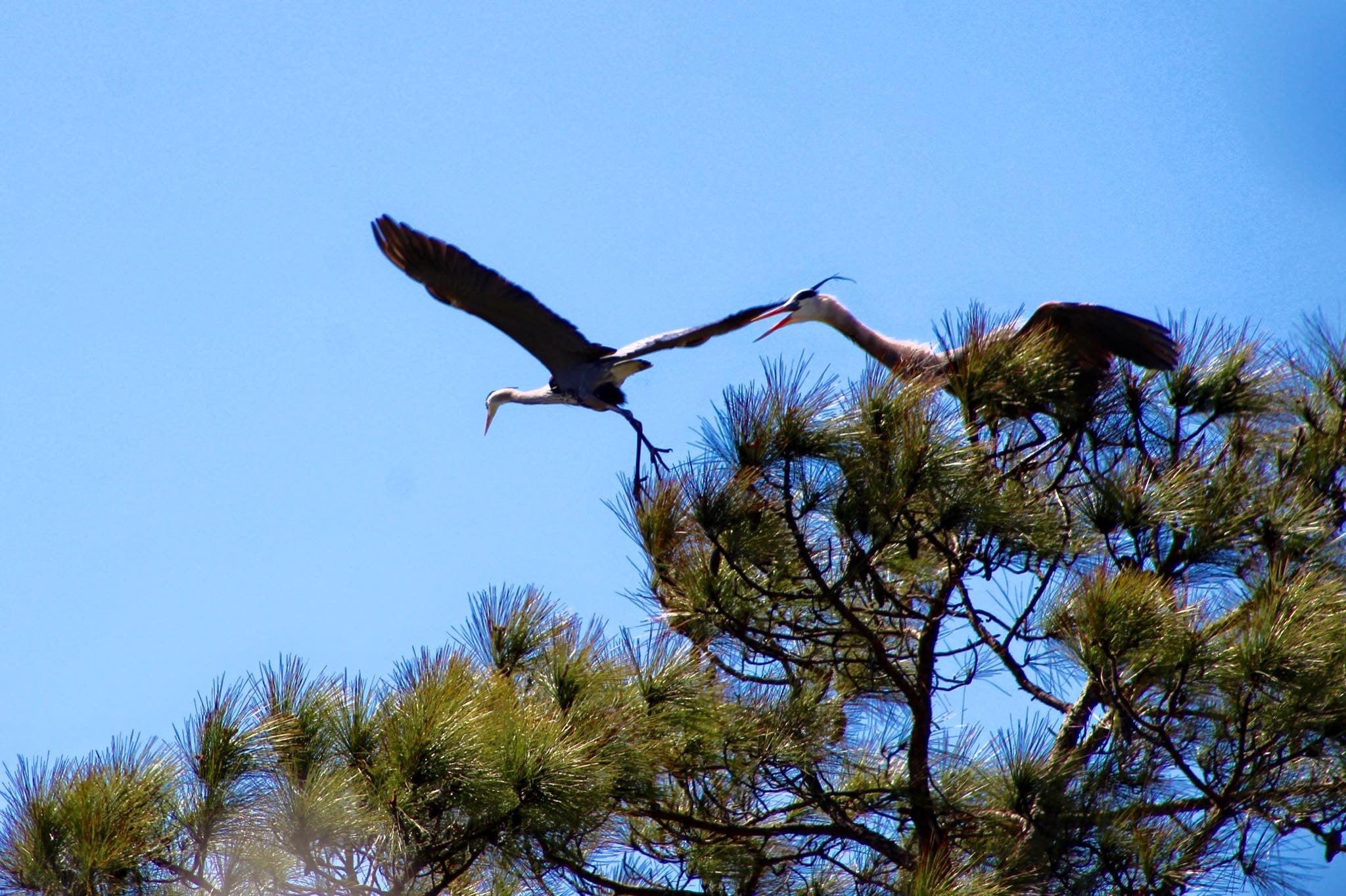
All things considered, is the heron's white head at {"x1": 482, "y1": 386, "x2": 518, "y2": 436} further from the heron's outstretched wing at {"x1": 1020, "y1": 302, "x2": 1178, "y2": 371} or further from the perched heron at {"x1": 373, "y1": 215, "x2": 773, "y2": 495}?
the heron's outstretched wing at {"x1": 1020, "y1": 302, "x2": 1178, "y2": 371}

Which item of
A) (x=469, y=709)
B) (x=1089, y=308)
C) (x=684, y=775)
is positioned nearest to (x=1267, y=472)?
(x=1089, y=308)

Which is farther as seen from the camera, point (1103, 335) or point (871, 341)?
point (871, 341)

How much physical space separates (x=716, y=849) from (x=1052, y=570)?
0.98m

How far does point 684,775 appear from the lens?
349 cm

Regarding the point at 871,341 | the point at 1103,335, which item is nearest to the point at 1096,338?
the point at 1103,335

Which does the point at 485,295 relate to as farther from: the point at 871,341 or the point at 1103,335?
the point at 1103,335

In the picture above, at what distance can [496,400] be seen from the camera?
18.6 ft

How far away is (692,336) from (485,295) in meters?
0.98

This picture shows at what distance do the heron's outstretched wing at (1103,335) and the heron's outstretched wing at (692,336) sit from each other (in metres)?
0.68

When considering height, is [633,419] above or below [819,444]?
above

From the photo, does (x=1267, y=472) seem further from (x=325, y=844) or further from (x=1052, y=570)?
(x=325, y=844)

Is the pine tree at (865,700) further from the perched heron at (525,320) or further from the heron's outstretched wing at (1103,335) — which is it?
the perched heron at (525,320)

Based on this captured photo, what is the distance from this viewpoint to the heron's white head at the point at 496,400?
5.49 meters

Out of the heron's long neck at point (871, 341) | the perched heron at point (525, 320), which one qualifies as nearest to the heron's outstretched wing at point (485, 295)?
the perched heron at point (525, 320)
